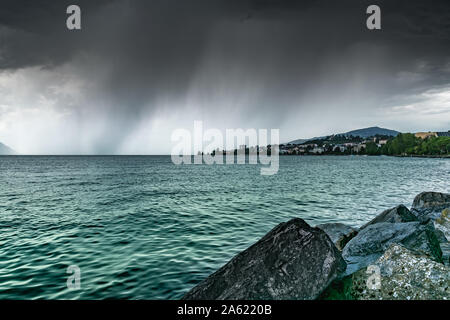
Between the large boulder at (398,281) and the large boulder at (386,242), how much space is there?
52.0 inches

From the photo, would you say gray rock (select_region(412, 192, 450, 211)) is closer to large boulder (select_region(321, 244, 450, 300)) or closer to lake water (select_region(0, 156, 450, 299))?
lake water (select_region(0, 156, 450, 299))

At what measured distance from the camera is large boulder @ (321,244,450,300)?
5.54m

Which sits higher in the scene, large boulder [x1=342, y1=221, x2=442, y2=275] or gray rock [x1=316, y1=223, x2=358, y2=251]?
large boulder [x1=342, y1=221, x2=442, y2=275]

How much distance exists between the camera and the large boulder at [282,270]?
5.77 m

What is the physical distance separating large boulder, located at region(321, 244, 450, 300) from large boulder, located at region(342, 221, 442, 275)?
4.33ft

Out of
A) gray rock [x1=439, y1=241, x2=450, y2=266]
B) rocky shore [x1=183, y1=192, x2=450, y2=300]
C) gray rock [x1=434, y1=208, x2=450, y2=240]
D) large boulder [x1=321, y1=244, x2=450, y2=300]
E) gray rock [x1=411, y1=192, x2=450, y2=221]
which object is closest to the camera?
large boulder [x1=321, y1=244, x2=450, y2=300]

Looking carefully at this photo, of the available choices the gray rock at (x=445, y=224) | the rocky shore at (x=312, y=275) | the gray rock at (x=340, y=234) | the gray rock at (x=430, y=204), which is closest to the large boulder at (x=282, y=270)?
the rocky shore at (x=312, y=275)

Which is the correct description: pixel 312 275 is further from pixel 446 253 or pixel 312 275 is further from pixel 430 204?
pixel 430 204

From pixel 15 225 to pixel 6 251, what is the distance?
6.38 m

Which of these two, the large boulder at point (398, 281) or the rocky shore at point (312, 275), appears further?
the rocky shore at point (312, 275)

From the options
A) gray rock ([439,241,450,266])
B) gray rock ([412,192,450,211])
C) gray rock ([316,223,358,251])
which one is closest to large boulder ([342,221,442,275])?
gray rock ([439,241,450,266])

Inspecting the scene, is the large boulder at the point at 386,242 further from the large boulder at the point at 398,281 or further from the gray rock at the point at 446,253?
the large boulder at the point at 398,281
